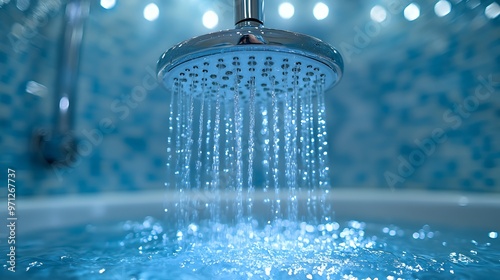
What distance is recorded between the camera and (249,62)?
533 mm

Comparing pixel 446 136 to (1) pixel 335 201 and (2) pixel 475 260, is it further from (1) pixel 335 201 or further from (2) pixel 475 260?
(2) pixel 475 260

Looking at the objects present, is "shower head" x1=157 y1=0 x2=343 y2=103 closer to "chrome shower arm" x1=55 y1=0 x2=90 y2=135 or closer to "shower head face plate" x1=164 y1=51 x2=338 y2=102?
"shower head face plate" x1=164 y1=51 x2=338 y2=102

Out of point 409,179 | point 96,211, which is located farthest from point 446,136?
point 96,211

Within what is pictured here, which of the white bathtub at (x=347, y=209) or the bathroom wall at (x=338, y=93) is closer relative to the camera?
the white bathtub at (x=347, y=209)

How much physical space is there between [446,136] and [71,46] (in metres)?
1.12

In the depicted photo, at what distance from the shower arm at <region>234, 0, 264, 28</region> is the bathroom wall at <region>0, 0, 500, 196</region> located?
0.58 meters

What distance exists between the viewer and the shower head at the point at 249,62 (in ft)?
1.63

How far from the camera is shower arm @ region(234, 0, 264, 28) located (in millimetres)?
589

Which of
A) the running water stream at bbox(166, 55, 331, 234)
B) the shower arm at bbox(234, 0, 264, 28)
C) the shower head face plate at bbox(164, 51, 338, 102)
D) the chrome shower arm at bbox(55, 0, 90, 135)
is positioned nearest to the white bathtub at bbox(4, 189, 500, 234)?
the running water stream at bbox(166, 55, 331, 234)

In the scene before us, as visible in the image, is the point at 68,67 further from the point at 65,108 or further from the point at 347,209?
the point at 347,209

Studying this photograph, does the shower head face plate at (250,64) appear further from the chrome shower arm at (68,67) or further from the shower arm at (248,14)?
the chrome shower arm at (68,67)

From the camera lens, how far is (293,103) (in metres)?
0.71

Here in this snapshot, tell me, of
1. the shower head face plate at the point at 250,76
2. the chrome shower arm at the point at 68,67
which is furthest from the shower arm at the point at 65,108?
the shower head face plate at the point at 250,76

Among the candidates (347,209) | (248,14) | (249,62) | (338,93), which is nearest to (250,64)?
(249,62)
